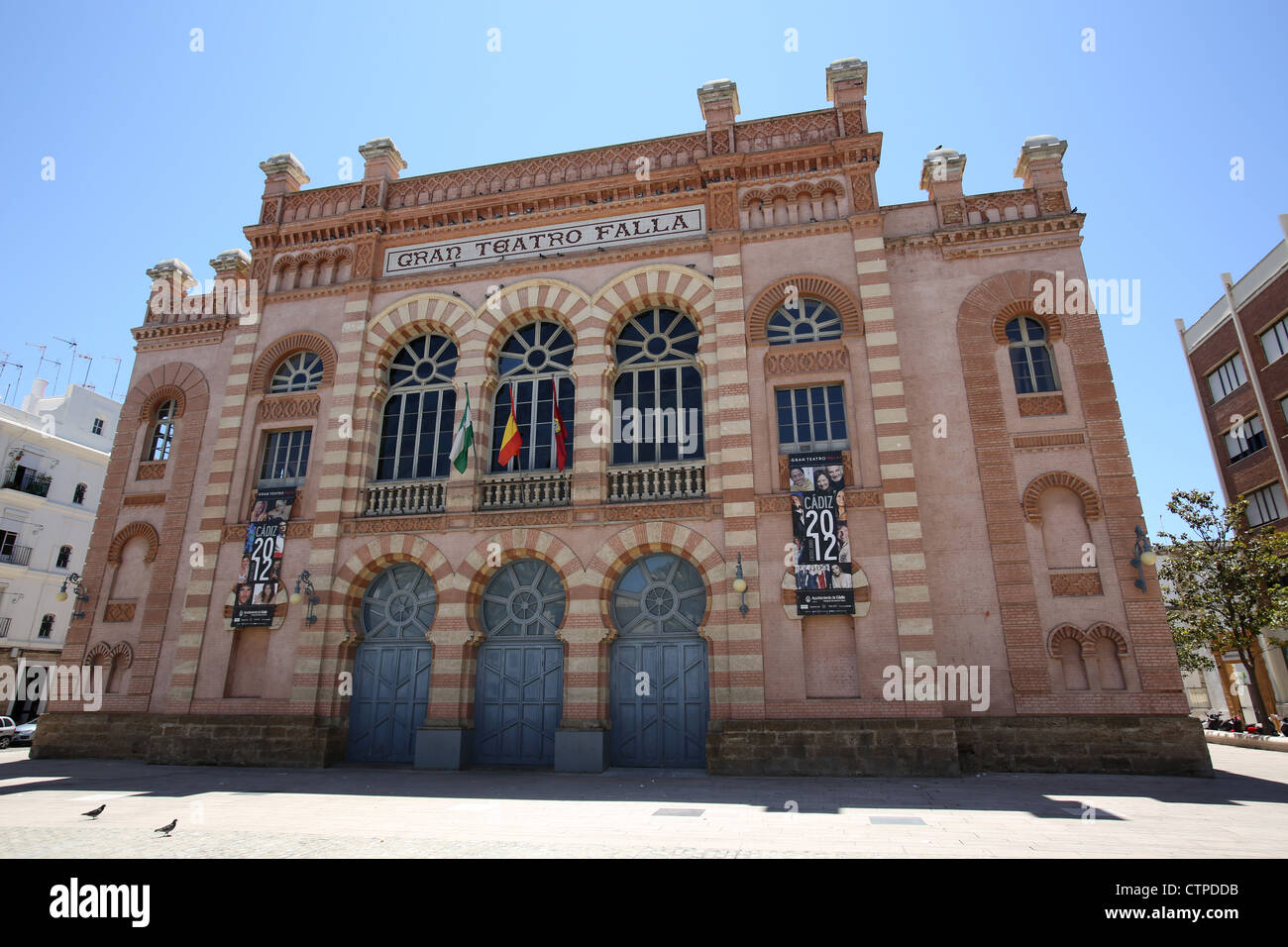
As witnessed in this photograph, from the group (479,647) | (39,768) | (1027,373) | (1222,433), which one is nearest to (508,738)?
(479,647)

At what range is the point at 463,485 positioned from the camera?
17.5m

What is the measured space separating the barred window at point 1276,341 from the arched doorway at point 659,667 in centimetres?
2814

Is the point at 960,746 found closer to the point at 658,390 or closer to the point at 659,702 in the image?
the point at 659,702

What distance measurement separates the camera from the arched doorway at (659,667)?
15.5 metres

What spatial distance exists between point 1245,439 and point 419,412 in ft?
113

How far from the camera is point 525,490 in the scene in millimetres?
17250

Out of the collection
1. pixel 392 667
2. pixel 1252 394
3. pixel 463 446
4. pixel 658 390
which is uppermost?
pixel 1252 394

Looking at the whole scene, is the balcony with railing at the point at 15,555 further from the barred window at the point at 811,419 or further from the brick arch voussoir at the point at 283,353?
the barred window at the point at 811,419

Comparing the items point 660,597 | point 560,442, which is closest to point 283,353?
point 560,442

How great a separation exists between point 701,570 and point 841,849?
881cm

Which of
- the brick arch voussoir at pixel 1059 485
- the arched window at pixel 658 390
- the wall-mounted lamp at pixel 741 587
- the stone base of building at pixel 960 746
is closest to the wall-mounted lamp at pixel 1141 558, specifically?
the brick arch voussoir at pixel 1059 485

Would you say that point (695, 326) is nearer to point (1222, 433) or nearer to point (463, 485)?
point (463, 485)

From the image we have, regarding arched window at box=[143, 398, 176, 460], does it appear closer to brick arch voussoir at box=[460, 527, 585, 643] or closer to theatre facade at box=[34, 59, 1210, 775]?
theatre facade at box=[34, 59, 1210, 775]

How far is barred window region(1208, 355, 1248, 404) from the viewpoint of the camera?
104ft
